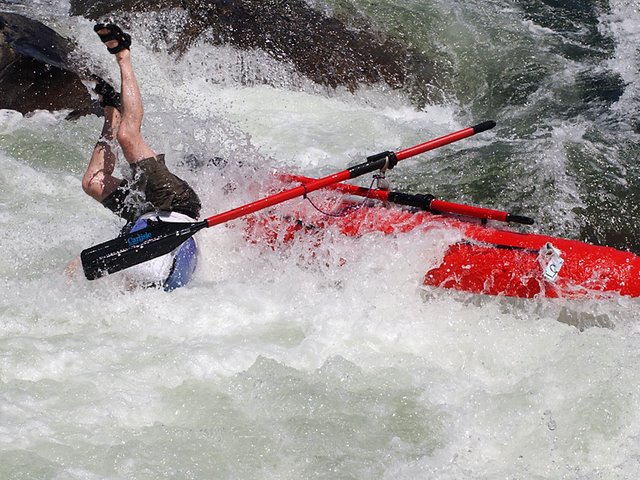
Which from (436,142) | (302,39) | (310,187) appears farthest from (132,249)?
(302,39)

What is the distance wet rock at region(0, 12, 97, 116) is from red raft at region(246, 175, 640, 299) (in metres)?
2.88

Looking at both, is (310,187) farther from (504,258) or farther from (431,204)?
(504,258)

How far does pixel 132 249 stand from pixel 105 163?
64 cm

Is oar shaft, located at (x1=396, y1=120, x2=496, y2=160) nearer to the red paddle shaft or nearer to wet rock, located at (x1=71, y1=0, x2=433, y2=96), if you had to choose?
the red paddle shaft

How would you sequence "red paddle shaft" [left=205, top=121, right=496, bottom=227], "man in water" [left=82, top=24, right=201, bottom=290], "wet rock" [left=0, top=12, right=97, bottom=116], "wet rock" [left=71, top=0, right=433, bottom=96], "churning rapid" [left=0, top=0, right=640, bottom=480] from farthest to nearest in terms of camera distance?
"wet rock" [left=71, top=0, right=433, bottom=96] < "wet rock" [left=0, top=12, right=97, bottom=116] < "man in water" [left=82, top=24, right=201, bottom=290] < "red paddle shaft" [left=205, top=121, right=496, bottom=227] < "churning rapid" [left=0, top=0, right=640, bottom=480]

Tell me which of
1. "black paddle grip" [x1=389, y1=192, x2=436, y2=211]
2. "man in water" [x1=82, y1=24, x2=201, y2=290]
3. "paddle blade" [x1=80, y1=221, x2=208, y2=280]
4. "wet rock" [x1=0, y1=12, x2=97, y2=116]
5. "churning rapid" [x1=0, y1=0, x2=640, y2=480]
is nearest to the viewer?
"churning rapid" [x1=0, y1=0, x2=640, y2=480]

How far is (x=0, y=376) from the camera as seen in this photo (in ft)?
11.6

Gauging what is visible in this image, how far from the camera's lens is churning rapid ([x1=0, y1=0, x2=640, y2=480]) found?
3281 mm

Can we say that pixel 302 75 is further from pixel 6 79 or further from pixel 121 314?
pixel 121 314

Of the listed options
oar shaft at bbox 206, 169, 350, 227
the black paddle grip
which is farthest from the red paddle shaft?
the black paddle grip

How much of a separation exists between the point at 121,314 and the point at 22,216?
59.5 inches

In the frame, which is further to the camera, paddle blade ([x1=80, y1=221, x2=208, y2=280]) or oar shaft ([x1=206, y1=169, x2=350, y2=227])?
oar shaft ([x1=206, y1=169, x2=350, y2=227])

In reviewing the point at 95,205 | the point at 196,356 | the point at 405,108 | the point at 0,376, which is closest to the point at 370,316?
the point at 196,356

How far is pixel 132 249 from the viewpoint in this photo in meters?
4.12
